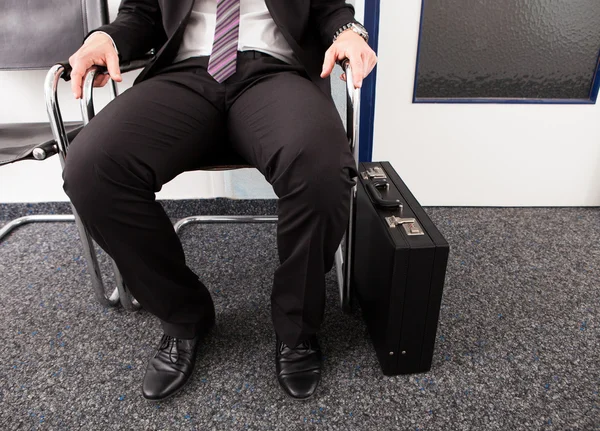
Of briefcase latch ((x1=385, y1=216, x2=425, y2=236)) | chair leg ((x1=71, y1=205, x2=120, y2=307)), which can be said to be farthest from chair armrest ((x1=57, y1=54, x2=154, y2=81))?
briefcase latch ((x1=385, y1=216, x2=425, y2=236))

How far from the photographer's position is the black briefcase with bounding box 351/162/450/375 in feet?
2.34

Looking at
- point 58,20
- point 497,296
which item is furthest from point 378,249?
point 58,20

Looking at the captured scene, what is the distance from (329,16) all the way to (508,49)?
26.9 inches

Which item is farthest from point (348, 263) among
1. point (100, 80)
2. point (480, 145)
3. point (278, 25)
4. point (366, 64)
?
point (480, 145)

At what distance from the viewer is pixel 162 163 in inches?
28.6

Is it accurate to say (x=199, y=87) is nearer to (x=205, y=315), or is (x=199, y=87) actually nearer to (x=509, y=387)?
(x=205, y=315)

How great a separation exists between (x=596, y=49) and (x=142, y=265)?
1.38 meters

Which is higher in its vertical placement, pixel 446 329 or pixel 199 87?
Result: pixel 199 87

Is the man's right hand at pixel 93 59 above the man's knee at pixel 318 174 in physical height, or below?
above

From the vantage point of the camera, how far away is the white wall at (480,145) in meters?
1.30

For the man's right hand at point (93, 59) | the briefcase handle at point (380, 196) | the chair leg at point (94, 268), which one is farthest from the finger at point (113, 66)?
the briefcase handle at point (380, 196)

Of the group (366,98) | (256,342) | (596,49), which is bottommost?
(256,342)

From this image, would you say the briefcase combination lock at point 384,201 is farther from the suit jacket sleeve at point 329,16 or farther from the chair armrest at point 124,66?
the chair armrest at point 124,66

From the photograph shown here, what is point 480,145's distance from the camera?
135 centimetres
